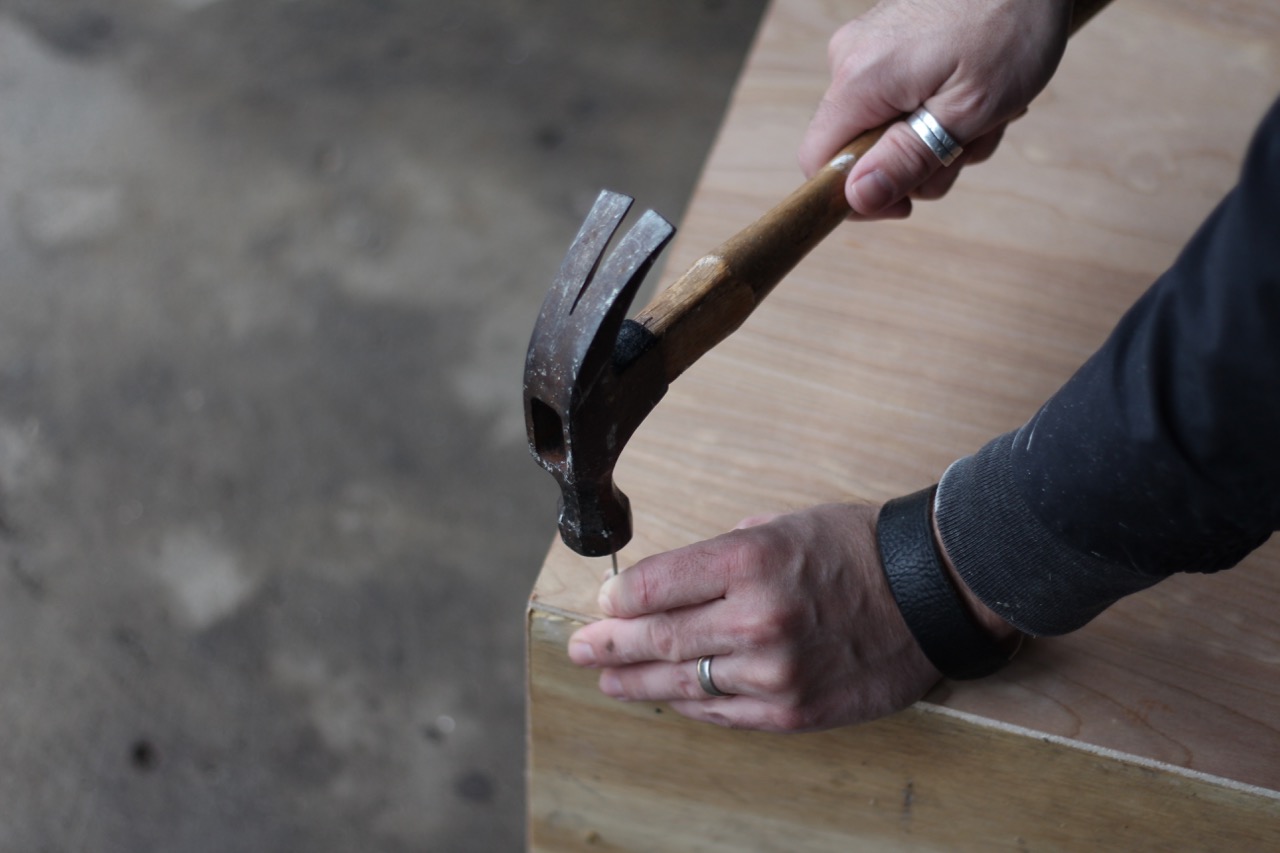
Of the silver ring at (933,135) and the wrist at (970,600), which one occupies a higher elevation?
the silver ring at (933,135)

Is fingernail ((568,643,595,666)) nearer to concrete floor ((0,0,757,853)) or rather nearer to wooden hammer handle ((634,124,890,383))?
wooden hammer handle ((634,124,890,383))

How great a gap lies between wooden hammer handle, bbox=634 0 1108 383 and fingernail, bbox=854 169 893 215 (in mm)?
15

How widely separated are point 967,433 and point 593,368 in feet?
1.44

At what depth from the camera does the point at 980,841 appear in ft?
2.82

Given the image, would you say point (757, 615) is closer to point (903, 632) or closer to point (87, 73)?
point (903, 632)

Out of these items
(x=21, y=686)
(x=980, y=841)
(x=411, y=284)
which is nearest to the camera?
(x=980, y=841)

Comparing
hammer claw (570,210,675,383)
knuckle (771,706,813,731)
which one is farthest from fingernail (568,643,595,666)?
hammer claw (570,210,675,383)

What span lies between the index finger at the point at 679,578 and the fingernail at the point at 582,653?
0.05 metres

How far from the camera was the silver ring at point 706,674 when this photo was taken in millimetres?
757

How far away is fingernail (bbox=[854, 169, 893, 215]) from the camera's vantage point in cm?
86

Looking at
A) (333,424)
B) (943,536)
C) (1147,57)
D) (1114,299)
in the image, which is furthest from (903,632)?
(333,424)

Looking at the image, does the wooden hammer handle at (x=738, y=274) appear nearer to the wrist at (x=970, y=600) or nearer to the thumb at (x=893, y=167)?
the thumb at (x=893, y=167)

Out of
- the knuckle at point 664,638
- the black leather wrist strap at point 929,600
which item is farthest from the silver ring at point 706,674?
the black leather wrist strap at point 929,600

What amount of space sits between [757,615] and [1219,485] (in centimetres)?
29
